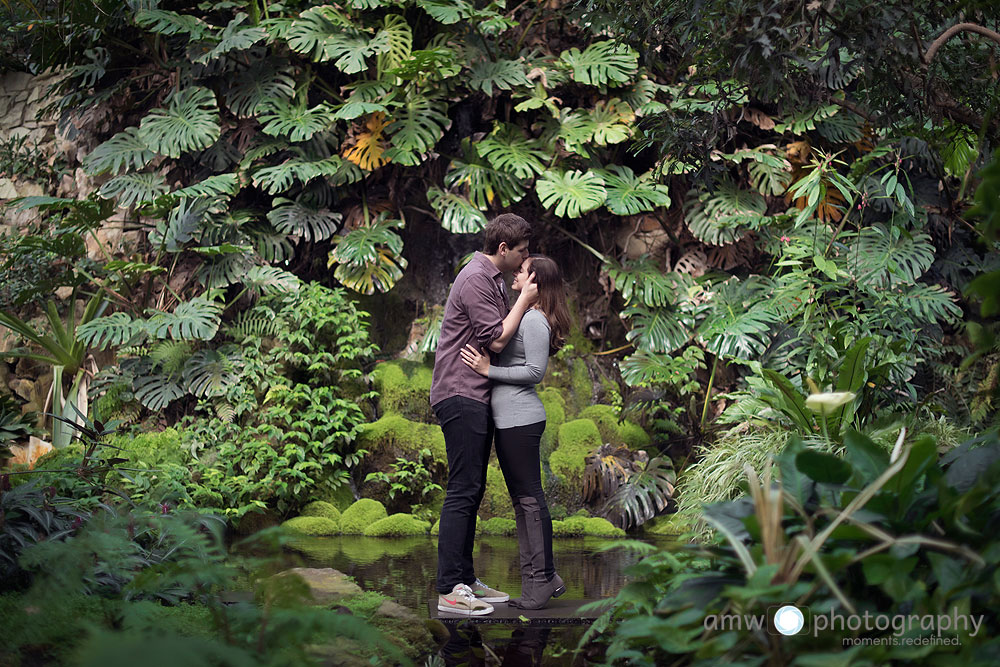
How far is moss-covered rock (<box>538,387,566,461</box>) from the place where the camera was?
285 inches

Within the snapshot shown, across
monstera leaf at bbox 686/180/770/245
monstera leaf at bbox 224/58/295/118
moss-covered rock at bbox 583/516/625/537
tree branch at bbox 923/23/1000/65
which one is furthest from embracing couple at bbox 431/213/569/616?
monstera leaf at bbox 224/58/295/118

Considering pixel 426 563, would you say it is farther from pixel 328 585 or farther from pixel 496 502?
pixel 496 502

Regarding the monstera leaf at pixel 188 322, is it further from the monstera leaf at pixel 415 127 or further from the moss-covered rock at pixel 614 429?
the moss-covered rock at pixel 614 429

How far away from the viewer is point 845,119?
803 cm

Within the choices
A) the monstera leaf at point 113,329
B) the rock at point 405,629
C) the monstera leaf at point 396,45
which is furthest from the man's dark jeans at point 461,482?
the monstera leaf at point 396,45

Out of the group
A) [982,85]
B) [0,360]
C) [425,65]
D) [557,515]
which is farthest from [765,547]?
[0,360]

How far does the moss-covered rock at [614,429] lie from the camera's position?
23.9 ft

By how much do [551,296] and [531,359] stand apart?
1.23ft

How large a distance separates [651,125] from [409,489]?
12.4 feet

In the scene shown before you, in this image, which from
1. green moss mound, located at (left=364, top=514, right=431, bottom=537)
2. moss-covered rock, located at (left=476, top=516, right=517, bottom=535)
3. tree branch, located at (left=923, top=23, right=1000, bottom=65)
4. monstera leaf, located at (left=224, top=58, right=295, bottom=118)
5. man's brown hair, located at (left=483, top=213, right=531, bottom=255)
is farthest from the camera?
monstera leaf, located at (left=224, top=58, right=295, bottom=118)

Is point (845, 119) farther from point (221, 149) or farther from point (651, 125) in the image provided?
point (221, 149)

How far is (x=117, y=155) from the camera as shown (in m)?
7.54

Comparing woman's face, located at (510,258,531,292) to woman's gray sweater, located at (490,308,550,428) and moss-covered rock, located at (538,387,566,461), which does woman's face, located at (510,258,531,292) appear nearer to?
woman's gray sweater, located at (490,308,550,428)

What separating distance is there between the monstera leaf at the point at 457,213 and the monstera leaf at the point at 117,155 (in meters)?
2.71
